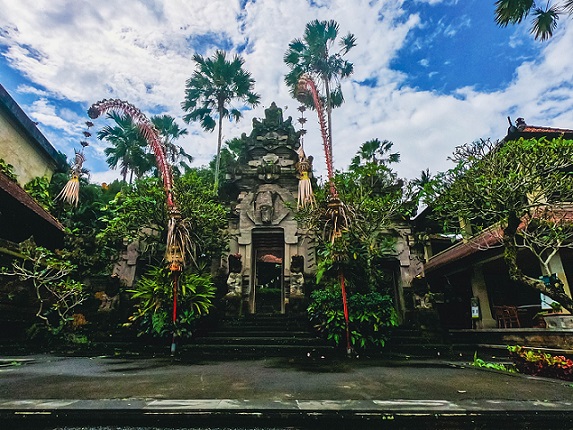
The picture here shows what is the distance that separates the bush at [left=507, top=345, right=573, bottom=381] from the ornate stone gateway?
6217mm

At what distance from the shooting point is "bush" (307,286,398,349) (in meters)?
7.98

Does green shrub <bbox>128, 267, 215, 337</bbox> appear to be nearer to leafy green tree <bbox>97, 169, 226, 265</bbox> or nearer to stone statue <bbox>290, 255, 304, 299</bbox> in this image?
leafy green tree <bbox>97, 169, 226, 265</bbox>

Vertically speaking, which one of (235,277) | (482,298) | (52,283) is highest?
(235,277)

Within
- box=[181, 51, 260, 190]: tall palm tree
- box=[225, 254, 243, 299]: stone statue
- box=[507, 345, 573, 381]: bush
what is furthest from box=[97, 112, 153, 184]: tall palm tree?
box=[507, 345, 573, 381]: bush

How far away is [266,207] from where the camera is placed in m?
12.7

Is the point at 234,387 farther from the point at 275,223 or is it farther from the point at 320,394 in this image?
the point at 275,223

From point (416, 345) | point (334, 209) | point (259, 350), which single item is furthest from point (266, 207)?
point (416, 345)

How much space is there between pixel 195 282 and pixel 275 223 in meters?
4.68

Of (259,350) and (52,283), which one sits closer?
(259,350)

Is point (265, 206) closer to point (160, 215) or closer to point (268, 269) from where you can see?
point (160, 215)

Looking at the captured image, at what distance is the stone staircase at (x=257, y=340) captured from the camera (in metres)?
7.61

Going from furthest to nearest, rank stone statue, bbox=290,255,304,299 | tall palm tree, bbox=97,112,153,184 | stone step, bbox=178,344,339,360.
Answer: tall palm tree, bbox=97,112,153,184 → stone statue, bbox=290,255,304,299 → stone step, bbox=178,344,339,360

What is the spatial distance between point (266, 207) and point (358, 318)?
6.11m

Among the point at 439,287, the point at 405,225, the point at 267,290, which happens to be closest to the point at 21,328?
the point at 267,290
